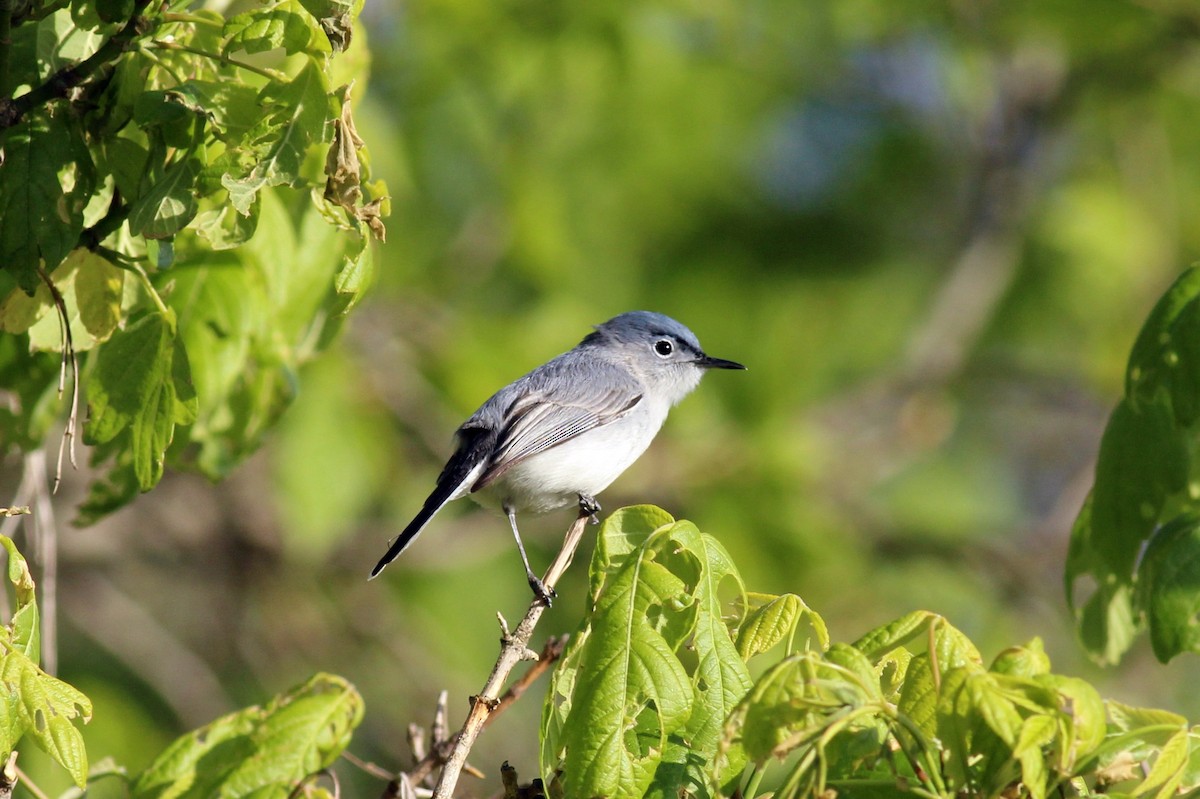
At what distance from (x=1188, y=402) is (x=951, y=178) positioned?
714cm

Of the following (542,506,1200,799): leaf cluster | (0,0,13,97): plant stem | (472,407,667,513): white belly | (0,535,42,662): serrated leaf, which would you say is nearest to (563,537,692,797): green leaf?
(542,506,1200,799): leaf cluster

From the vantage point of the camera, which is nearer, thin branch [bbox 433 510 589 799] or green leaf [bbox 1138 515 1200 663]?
thin branch [bbox 433 510 589 799]

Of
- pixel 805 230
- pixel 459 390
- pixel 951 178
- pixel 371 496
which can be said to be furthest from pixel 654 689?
pixel 951 178

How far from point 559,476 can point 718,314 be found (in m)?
4.40

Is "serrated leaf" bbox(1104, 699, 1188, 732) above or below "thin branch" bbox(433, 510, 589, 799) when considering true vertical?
above

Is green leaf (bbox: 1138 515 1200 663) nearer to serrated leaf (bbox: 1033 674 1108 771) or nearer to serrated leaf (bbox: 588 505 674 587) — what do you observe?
serrated leaf (bbox: 1033 674 1108 771)

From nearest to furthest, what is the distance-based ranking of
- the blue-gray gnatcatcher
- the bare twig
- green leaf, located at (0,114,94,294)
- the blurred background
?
green leaf, located at (0,114,94,294) → the bare twig → the blue-gray gnatcatcher → the blurred background

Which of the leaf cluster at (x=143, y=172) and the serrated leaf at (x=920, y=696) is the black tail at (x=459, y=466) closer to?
the leaf cluster at (x=143, y=172)

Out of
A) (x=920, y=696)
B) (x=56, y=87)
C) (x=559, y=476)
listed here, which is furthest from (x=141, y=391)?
(x=559, y=476)

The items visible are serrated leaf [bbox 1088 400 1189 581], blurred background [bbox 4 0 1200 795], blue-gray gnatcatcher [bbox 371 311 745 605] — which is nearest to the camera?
serrated leaf [bbox 1088 400 1189 581]

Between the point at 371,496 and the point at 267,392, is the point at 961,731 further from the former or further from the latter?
the point at 371,496

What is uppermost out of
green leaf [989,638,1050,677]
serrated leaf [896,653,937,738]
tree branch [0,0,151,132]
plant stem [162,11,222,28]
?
plant stem [162,11,222,28]

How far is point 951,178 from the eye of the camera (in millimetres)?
8984

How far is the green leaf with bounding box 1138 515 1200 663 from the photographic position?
2.13 m
